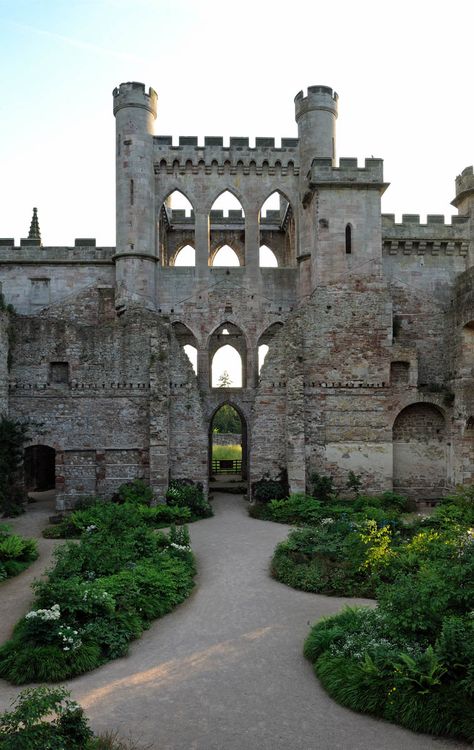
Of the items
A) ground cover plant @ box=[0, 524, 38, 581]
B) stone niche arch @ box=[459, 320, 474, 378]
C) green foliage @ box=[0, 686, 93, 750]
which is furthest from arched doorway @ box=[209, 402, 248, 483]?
green foliage @ box=[0, 686, 93, 750]

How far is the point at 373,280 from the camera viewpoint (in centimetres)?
2219

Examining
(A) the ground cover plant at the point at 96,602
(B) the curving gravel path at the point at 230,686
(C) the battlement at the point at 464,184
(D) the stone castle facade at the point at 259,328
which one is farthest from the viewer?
(C) the battlement at the point at 464,184

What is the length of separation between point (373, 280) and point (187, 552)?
13238 mm

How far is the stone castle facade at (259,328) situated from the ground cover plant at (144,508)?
26.7 inches

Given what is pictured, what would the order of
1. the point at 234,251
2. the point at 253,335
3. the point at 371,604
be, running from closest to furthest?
the point at 371,604, the point at 253,335, the point at 234,251

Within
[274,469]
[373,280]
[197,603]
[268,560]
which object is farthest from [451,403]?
[197,603]

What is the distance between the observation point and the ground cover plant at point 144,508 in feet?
56.4

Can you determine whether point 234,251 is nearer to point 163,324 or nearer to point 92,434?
point 163,324

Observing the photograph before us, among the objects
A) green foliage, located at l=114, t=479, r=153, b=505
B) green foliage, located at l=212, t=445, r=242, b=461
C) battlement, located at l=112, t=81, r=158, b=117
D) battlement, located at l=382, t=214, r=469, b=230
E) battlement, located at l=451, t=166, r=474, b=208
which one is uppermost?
battlement, located at l=112, t=81, r=158, b=117

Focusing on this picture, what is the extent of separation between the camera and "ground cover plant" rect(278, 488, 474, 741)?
6980 millimetres

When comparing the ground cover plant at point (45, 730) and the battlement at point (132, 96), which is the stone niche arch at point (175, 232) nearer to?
the battlement at point (132, 96)

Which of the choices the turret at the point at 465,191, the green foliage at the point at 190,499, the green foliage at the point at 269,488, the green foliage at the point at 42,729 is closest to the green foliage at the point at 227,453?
the green foliage at the point at 269,488

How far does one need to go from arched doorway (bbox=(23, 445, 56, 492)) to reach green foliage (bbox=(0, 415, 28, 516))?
4.03 m

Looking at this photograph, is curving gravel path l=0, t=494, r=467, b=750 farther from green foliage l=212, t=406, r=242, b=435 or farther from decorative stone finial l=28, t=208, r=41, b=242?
green foliage l=212, t=406, r=242, b=435
